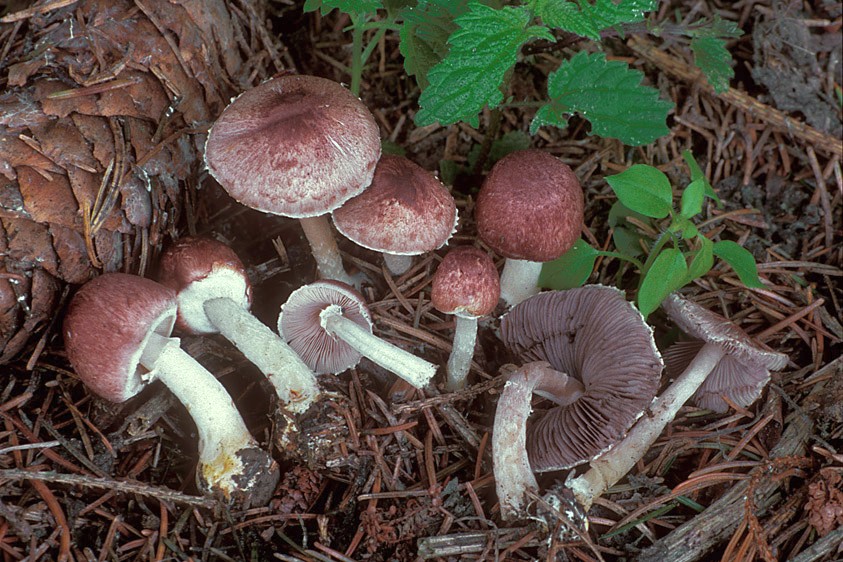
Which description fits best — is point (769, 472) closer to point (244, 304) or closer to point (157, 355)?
point (244, 304)

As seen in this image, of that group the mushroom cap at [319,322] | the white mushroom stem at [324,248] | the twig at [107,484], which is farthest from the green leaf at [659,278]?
the twig at [107,484]

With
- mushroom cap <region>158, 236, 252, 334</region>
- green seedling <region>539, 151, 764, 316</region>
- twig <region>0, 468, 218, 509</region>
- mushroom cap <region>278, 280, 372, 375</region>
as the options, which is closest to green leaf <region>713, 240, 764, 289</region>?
green seedling <region>539, 151, 764, 316</region>

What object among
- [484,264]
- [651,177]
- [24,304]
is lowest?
[24,304]

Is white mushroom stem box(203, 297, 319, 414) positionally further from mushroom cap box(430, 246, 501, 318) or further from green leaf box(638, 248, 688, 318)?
green leaf box(638, 248, 688, 318)

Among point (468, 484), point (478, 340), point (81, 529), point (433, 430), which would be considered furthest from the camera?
point (478, 340)

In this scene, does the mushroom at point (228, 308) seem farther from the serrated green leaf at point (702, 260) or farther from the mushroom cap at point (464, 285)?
the serrated green leaf at point (702, 260)

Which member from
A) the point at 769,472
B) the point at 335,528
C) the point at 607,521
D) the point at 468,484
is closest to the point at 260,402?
the point at 335,528
